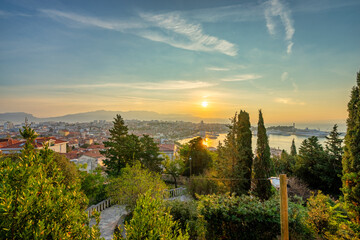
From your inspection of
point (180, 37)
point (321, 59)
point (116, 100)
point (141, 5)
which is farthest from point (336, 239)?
point (116, 100)

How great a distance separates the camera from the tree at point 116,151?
14.4m

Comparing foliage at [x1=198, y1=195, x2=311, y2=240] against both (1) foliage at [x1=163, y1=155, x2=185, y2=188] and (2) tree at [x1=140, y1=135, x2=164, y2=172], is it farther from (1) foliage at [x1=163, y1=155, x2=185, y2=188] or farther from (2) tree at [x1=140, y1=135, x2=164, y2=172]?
(1) foliage at [x1=163, y1=155, x2=185, y2=188]

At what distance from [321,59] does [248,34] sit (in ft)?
14.9

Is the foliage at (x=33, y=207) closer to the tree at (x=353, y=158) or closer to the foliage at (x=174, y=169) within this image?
the tree at (x=353, y=158)

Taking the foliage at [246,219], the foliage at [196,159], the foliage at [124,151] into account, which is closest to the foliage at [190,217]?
the foliage at [246,219]

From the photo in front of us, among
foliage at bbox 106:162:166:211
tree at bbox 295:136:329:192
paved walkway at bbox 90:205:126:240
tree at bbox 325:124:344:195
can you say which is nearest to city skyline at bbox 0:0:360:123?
tree at bbox 325:124:344:195

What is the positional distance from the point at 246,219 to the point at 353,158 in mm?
4233

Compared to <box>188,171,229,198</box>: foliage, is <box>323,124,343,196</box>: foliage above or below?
above

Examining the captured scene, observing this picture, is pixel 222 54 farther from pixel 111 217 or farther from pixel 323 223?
pixel 111 217

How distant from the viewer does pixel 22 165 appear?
5.75 feet

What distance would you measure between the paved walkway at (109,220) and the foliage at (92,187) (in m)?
1.37

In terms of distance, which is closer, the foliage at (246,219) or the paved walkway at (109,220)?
the foliage at (246,219)

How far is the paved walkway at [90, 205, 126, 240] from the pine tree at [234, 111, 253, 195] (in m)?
6.86

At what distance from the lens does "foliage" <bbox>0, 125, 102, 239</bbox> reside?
1360mm
